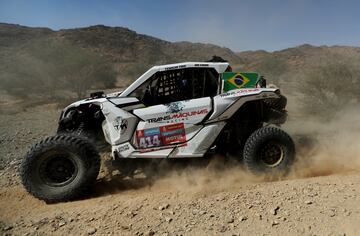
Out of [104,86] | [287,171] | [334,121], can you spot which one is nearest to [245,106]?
[287,171]

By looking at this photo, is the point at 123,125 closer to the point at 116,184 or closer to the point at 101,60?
the point at 116,184

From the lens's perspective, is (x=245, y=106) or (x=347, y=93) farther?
(x=347, y=93)

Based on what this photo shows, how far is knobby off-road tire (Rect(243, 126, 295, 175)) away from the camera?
5.84 metres

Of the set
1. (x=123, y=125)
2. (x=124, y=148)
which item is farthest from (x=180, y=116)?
(x=124, y=148)

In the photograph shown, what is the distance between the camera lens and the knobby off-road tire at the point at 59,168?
549 centimetres

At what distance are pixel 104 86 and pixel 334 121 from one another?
21.9m

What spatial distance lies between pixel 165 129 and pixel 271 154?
1.64m

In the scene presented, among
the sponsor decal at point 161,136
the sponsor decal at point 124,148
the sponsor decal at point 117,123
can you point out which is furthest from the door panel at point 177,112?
the sponsor decal at point 124,148

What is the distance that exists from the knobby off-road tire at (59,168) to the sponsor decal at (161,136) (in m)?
0.70

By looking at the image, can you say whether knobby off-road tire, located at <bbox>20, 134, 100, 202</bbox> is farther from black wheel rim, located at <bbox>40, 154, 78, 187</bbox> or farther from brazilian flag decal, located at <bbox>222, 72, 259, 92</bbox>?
brazilian flag decal, located at <bbox>222, 72, 259, 92</bbox>

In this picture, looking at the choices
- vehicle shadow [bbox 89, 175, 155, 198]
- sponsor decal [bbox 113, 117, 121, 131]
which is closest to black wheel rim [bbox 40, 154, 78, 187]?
vehicle shadow [bbox 89, 175, 155, 198]

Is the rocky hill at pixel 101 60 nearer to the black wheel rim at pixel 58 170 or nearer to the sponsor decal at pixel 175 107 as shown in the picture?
the sponsor decal at pixel 175 107

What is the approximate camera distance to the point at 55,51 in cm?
2620

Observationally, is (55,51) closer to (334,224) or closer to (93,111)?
(93,111)
